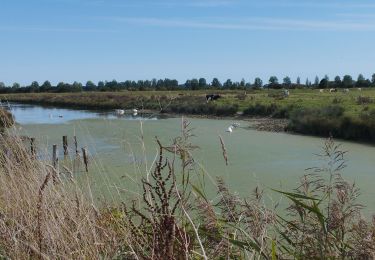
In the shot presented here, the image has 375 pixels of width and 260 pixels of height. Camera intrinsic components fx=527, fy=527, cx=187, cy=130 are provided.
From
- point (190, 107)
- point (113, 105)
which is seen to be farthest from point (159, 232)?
point (113, 105)

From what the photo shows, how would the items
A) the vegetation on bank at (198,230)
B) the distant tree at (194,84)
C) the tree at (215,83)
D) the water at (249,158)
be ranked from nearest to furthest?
1. the vegetation on bank at (198,230)
2. the water at (249,158)
3. the distant tree at (194,84)
4. the tree at (215,83)

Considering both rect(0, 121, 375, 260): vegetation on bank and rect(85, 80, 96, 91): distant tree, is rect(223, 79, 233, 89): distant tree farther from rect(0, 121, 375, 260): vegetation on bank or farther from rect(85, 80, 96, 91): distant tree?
rect(0, 121, 375, 260): vegetation on bank

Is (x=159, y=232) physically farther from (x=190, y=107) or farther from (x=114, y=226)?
(x=190, y=107)

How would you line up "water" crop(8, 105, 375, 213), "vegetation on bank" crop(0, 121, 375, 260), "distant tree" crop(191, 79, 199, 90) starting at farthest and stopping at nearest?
"distant tree" crop(191, 79, 199, 90) → "water" crop(8, 105, 375, 213) → "vegetation on bank" crop(0, 121, 375, 260)

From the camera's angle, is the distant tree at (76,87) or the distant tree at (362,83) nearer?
the distant tree at (362,83)

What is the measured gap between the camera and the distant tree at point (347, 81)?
7541 cm

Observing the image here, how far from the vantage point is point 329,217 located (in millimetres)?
2494

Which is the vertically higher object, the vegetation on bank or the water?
the vegetation on bank

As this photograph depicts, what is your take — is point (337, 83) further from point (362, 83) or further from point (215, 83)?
point (215, 83)

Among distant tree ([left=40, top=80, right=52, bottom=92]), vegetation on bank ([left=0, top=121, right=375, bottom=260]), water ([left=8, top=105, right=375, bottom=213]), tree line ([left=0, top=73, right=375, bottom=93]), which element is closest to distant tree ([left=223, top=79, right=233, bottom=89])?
tree line ([left=0, top=73, right=375, bottom=93])

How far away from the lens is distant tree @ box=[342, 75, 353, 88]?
247 feet

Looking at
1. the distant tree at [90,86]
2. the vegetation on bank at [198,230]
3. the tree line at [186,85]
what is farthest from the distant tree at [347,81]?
the vegetation on bank at [198,230]

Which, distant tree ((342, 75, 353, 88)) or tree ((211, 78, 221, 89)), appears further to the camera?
tree ((211, 78, 221, 89))

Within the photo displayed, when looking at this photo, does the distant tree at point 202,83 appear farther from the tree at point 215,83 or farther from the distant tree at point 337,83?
the distant tree at point 337,83
